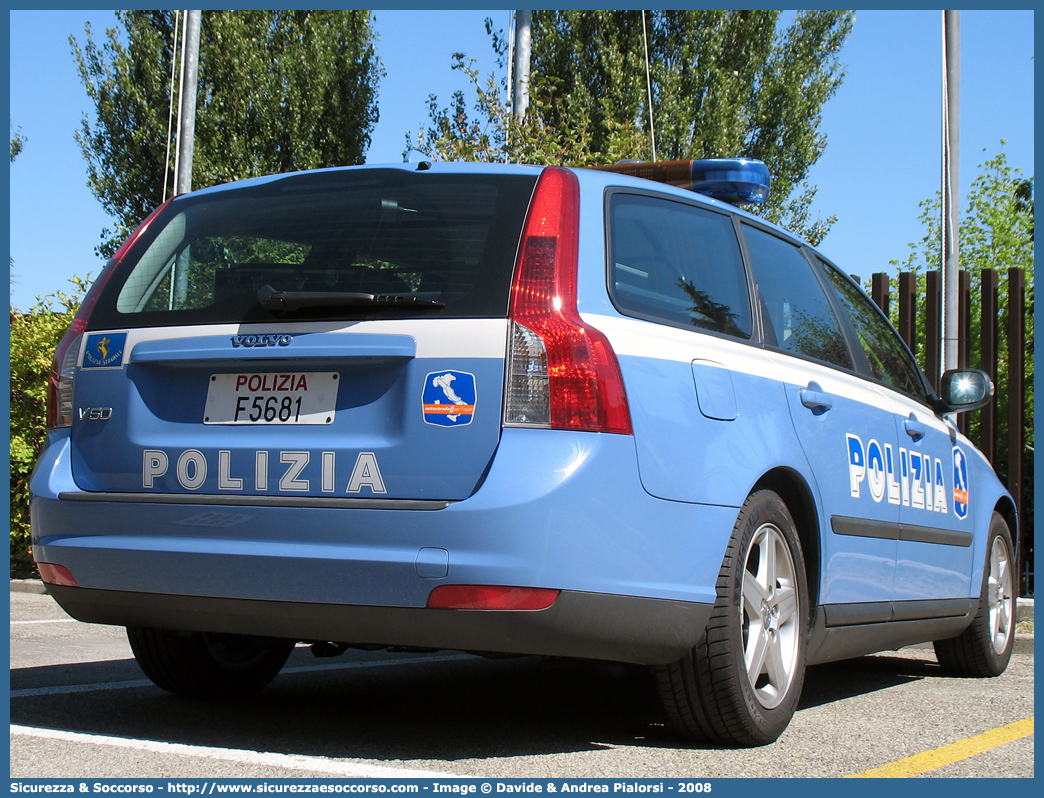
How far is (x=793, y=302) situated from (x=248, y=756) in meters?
2.49

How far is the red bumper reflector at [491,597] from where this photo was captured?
3.06 m

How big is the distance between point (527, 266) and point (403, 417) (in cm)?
54

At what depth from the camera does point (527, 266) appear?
10.8ft

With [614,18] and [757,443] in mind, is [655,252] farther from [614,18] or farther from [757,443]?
[614,18]

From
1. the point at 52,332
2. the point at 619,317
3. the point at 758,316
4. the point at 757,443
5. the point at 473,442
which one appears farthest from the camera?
the point at 52,332

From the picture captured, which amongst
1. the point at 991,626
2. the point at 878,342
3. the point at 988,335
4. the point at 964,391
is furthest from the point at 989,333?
the point at 878,342

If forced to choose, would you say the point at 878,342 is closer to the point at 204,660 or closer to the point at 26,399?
the point at 204,660

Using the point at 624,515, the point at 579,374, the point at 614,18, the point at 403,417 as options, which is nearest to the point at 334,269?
the point at 403,417

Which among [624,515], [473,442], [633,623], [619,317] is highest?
[619,317]

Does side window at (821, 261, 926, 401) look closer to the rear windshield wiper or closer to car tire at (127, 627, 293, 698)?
the rear windshield wiper

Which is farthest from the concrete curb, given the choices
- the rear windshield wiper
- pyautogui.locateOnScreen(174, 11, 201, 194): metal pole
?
the rear windshield wiper

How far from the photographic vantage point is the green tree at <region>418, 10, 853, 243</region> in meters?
25.3

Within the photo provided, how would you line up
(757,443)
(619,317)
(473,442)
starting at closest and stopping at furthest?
(473,442), (619,317), (757,443)

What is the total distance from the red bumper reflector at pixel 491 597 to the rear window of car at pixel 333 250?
728 millimetres
